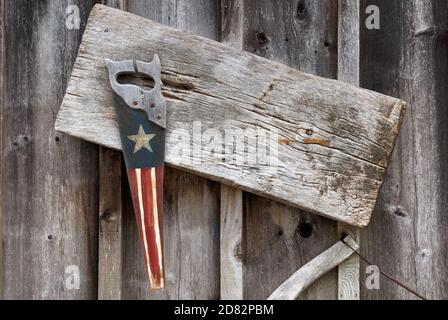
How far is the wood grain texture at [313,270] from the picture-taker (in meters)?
1.46

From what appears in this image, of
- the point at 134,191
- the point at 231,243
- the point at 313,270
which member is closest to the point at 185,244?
the point at 231,243

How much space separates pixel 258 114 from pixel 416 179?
527 millimetres

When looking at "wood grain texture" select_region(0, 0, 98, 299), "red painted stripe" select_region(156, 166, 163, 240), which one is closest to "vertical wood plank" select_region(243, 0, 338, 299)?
"red painted stripe" select_region(156, 166, 163, 240)

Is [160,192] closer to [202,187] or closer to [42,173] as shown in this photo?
[202,187]

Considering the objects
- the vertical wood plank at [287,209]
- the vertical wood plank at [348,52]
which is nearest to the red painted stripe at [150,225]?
the vertical wood plank at [287,209]

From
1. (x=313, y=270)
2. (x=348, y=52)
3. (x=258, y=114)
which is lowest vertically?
(x=313, y=270)

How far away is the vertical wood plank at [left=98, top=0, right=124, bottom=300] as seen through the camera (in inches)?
56.9

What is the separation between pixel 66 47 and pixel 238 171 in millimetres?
624

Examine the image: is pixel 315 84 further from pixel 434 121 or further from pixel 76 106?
pixel 76 106

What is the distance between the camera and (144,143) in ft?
4.47

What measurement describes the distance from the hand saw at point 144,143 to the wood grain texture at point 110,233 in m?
0.10

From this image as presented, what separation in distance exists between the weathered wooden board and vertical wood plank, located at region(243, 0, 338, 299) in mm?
120

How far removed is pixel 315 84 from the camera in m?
1.42
